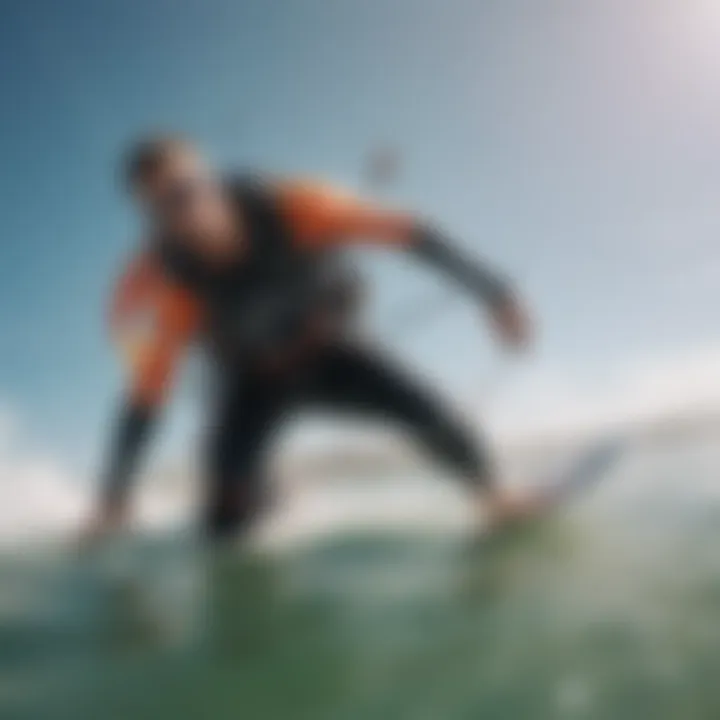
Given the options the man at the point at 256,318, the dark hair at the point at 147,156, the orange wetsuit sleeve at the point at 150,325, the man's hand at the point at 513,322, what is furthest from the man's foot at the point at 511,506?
the dark hair at the point at 147,156

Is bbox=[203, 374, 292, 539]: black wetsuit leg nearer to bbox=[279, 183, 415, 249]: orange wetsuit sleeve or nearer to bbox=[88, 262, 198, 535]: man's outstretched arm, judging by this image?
bbox=[88, 262, 198, 535]: man's outstretched arm

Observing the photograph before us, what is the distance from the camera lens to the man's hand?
7.29 feet

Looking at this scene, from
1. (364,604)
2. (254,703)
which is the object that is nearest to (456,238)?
(364,604)

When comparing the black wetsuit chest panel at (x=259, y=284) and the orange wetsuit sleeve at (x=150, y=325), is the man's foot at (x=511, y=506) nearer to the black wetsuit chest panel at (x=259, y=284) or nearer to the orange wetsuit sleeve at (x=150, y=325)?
the black wetsuit chest panel at (x=259, y=284)

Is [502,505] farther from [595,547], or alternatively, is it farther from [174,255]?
[174,255]

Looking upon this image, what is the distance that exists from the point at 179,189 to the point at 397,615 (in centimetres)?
85

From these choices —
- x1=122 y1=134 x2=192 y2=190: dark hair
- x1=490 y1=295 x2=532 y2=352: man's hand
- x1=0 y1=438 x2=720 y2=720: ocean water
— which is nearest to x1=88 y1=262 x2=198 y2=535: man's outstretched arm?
x1=0 y1=438 x2=720 y2=720: ocean water

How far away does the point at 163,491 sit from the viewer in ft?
7.46

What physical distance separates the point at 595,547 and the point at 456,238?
62 cm

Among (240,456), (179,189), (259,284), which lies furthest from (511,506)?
(179,189)

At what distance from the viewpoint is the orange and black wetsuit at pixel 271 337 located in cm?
220

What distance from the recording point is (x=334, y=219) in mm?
2184

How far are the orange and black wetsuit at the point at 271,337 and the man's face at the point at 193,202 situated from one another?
27mm

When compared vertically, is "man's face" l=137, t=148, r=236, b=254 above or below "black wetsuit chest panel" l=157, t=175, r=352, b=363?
above
